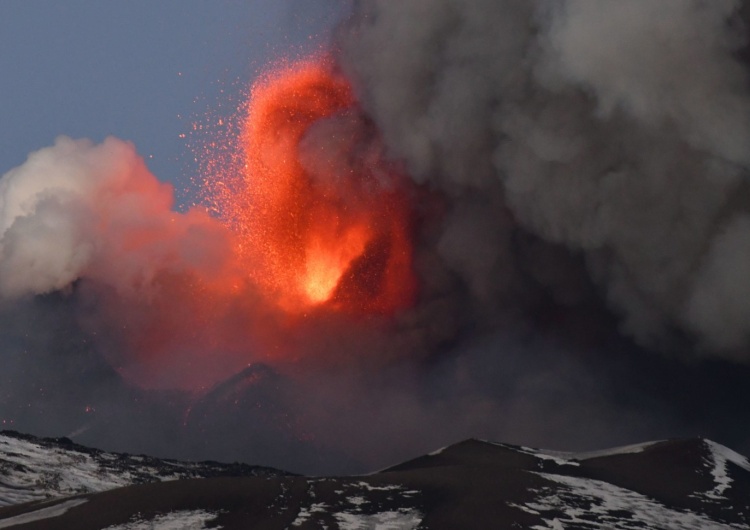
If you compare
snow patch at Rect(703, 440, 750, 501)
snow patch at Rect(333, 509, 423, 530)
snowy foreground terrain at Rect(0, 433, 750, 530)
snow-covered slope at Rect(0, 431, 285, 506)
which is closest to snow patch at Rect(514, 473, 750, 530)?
snowy foreground terrain at Rect(0, 433, 750, 530)

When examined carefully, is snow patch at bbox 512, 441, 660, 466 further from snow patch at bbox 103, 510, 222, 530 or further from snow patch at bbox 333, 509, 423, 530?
snow patch at bbox 103, 510, 222, 530

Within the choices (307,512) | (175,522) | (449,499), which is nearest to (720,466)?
(449,499)

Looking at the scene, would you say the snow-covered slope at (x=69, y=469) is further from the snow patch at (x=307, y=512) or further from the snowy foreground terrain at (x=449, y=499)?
the snow patch at (x=307, y=512)

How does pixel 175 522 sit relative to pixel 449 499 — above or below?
below

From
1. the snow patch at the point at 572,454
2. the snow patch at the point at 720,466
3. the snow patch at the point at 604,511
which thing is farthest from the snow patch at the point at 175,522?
the snow patch at the point at 720,466

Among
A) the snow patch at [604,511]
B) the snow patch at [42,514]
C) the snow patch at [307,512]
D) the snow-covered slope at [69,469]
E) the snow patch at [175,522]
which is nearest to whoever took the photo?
the snow patch at [175,522]

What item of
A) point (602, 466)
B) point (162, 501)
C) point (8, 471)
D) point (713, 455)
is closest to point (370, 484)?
point (162, 501)

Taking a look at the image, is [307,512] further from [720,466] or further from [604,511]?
[720,466]
